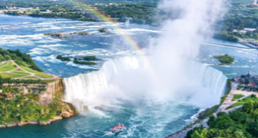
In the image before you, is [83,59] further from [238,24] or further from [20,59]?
[238,24]

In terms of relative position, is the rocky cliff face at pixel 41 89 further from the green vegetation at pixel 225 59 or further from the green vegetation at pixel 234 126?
the green vegetation at pixel 225 59

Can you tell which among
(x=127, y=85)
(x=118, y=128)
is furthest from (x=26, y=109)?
(x=127, y=85)

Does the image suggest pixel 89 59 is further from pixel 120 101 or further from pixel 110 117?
pixel 110 117

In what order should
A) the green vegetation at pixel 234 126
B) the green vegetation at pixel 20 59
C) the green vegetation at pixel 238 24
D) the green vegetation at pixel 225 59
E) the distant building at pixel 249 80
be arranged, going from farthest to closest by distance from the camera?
the green vegetation at pixel 238 24 → the green vegetation at pixel 225 59 → the green vegetation at pixel 20 59 → the distant building at pixel 249 80 → the green vegetation at pixel 234 126

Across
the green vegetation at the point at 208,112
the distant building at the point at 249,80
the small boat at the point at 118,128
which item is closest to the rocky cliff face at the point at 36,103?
the small boat at the point at 118,128

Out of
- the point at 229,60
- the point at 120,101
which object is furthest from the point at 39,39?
the point at 229,60

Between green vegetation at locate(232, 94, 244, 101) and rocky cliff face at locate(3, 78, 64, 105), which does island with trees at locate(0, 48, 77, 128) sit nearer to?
rocky cliff face at locate(3, 78, 64, 105)
